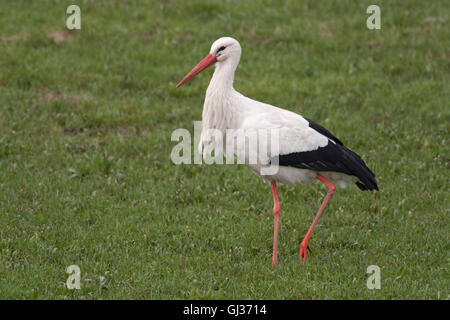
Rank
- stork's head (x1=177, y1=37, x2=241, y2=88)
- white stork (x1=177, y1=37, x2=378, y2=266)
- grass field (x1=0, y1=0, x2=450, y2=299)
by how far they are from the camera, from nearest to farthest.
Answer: grass field (x1=0, y1=0, x2=450, y2=299)
white stork (x1=177, y1=37, x2=378, y2=266)
stork's head (x1=177, y1=37, x2=241, y2=88)

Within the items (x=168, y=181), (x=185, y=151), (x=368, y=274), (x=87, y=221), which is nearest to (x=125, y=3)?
(x=185, y=151)

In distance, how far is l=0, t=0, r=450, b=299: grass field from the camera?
702cm

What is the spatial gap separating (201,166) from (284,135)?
264 cm

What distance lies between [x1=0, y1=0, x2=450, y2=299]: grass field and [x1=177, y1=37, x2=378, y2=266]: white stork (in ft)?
2.70

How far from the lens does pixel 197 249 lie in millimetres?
7566

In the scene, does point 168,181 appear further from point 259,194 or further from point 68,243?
point 68,243

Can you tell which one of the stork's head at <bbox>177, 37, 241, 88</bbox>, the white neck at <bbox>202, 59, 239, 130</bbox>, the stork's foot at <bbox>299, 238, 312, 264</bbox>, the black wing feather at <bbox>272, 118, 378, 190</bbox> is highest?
the stork's head at <bbox>177, 37, 241, 88</bbox>

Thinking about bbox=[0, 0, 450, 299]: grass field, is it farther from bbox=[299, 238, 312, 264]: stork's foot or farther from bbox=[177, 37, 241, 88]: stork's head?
bbox=[177, 37, 241, 88]: stork's head

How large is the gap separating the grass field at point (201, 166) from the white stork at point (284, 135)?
82cm

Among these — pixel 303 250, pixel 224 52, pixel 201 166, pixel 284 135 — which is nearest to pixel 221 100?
pixel 224 52

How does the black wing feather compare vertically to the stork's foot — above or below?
above

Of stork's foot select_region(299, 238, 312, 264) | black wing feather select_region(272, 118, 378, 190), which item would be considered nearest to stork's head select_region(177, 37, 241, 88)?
black wing feather select_region(272, 118, 378, 190)

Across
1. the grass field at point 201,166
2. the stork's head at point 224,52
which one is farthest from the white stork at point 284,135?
the grass field at point 201,166
